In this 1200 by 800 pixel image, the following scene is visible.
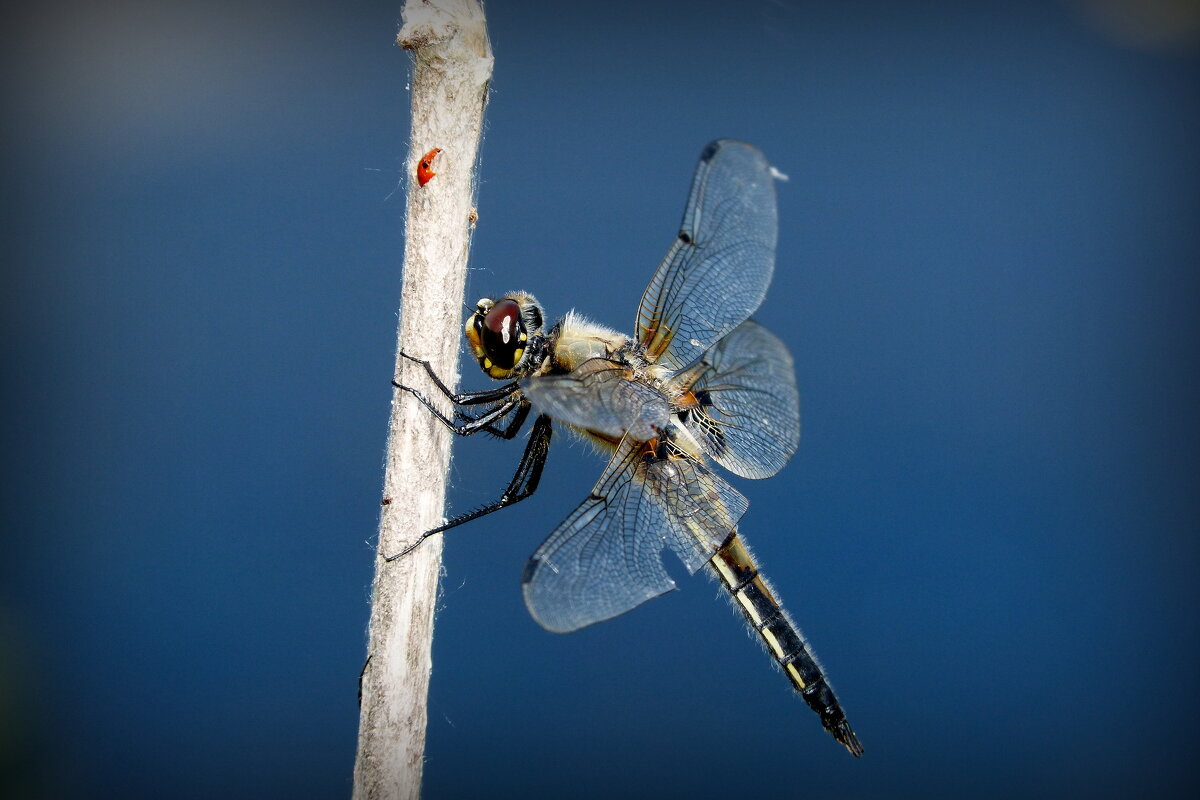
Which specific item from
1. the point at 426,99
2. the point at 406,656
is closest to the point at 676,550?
the point at 406,656

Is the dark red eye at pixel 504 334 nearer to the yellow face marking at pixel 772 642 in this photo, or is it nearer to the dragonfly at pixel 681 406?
the dragonfly at pixel 681 406

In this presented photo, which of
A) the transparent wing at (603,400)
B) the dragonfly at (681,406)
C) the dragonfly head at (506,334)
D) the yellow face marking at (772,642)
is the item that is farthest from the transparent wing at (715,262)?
the yellow face marking at (772,642)

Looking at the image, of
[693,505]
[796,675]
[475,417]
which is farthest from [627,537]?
[796,675]

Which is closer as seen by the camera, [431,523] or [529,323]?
[431,523]

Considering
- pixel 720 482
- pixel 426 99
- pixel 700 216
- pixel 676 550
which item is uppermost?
pixel 700 216

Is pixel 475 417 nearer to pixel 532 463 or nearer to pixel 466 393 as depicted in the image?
pixel 466 393

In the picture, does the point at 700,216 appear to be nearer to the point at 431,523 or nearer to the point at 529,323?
the point at 529,323
